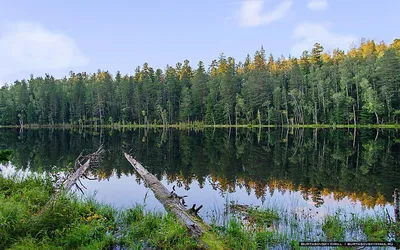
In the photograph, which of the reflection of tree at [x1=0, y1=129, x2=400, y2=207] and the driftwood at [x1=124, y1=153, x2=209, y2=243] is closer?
the driftwood at [x1=124, y1=153, x2=209, y2=243]

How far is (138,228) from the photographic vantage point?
6.86 metres

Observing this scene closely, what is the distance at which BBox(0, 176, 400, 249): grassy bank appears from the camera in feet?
18.8

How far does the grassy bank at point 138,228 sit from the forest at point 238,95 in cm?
5611

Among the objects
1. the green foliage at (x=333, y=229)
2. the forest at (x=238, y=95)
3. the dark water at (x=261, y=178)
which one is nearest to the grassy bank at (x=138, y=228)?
the green foliage at (x=333, y=229)

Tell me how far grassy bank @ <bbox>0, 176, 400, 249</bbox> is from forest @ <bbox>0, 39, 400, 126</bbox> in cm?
5611

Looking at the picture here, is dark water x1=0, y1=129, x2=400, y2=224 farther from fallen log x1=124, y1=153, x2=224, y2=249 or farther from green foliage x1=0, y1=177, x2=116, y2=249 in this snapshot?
green foliage x1=0, y1=177, x2=116, y2=249

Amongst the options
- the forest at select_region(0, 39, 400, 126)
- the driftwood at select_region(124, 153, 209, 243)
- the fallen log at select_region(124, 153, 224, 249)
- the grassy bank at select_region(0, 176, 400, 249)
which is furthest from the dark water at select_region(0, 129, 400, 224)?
the forest at select_region(0, 39, 400, 126)

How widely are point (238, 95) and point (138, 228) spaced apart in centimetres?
6957

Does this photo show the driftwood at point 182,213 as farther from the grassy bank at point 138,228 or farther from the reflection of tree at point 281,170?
the reflection of tree at point 281,170

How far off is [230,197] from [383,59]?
62325 millimetres

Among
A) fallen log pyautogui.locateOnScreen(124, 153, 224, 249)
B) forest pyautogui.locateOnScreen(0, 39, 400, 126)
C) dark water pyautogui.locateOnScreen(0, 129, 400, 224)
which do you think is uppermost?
forest pyautogui.locateOnScreen(0, 39, 400, 126)

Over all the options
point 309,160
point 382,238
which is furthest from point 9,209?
point 309,160

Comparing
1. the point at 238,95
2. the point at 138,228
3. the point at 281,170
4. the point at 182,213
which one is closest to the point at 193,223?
the point at 182,213

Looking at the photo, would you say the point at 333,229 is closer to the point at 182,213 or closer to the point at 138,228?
the point at 182,213
